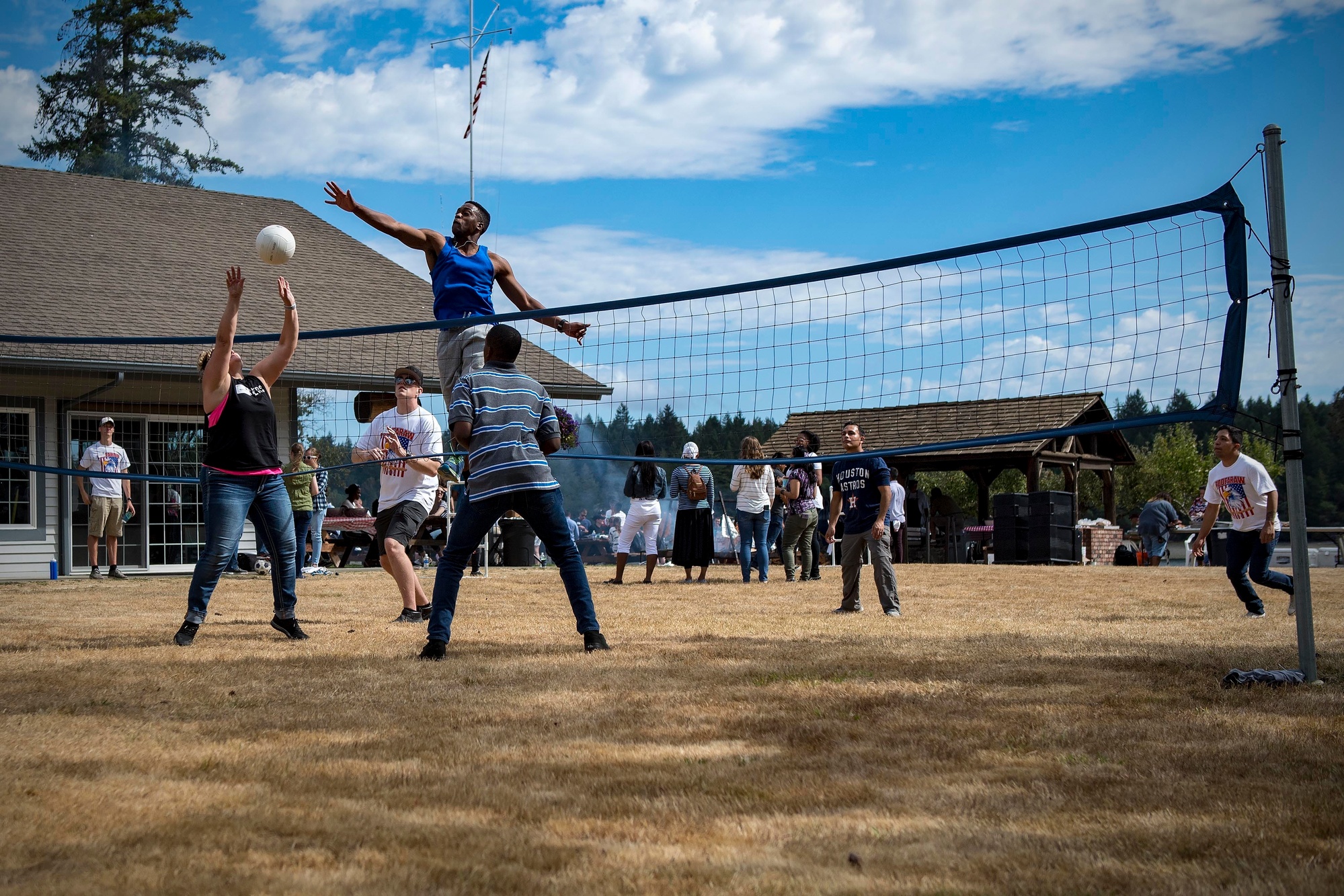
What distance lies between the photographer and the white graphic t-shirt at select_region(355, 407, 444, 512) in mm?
8383

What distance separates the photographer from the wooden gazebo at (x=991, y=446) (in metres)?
28.8

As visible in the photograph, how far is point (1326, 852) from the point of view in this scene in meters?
2.78

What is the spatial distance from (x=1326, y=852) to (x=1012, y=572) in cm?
1637

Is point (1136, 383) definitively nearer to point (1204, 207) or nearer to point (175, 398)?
point (1204, 207)

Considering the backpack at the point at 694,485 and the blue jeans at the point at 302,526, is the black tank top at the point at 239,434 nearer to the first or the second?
the backpack at the point at 694,485

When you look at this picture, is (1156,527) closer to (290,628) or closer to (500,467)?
(290,628)

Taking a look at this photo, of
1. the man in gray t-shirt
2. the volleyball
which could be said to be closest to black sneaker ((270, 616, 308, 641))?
the volleyball

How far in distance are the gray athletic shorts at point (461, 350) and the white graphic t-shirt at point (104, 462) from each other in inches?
345

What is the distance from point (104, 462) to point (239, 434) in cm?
919

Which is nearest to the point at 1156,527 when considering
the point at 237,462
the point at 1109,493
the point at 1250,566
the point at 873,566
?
the point at 1109,493

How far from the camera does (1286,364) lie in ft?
18.3

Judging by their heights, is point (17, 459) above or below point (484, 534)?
above

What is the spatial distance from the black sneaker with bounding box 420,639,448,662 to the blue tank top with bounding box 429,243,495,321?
2.45 meters

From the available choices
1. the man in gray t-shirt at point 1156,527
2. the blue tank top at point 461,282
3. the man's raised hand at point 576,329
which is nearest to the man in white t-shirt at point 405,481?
the blue tank top at point 461,282
